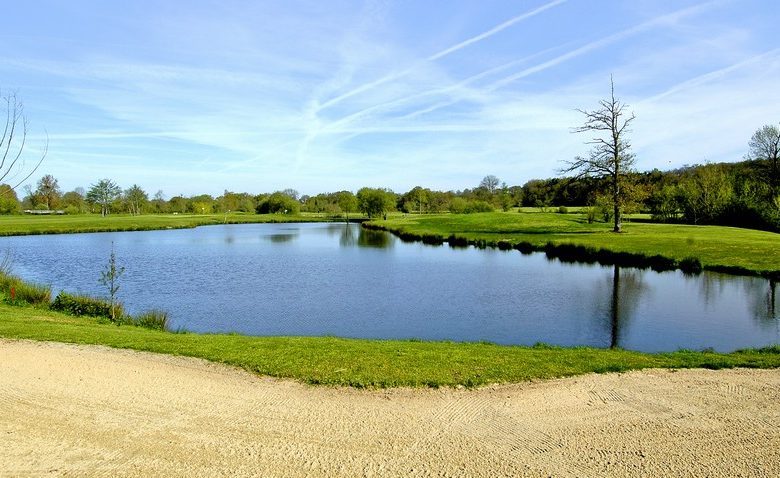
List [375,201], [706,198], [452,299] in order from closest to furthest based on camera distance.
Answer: [452,299], [706,198], [375,201]

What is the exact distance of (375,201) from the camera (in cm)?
9938

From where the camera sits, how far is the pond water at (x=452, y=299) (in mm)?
15719

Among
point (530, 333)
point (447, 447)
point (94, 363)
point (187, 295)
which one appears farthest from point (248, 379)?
point (187, 295)

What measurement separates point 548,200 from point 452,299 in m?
84.8

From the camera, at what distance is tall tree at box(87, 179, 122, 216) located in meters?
123

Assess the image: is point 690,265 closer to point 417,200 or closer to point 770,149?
point 770,149

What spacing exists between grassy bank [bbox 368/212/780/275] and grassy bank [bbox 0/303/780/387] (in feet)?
61.1

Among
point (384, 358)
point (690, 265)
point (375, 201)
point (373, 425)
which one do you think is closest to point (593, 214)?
point (690, 265)

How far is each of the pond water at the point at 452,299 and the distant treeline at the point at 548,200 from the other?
29.7 feet

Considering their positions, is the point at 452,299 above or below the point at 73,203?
below

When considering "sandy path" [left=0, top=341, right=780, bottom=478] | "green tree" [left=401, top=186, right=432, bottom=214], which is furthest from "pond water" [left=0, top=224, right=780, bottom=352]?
"green tree" [left=401, top=186, right=432, bottom=214]

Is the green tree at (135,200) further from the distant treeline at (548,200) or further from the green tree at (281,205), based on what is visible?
the green tree at (281,205)

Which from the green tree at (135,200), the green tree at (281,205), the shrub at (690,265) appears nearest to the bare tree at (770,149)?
the shrub at (690,265)

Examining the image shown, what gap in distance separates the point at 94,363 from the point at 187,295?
554 inches
